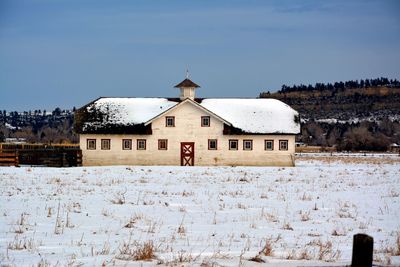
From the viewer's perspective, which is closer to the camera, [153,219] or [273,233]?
[273,233]

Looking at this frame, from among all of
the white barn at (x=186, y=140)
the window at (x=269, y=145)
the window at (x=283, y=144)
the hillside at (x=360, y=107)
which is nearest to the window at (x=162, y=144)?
the white barn at (x=186, y=140)

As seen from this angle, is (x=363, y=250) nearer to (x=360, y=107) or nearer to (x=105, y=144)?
(x=105, y=144)

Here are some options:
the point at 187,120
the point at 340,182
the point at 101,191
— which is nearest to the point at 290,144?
the point at 187,120

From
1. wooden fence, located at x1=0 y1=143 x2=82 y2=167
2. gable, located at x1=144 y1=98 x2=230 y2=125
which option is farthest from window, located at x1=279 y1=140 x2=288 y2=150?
wooden fence, located at x1=0 y1=143 x2=82 y2=167

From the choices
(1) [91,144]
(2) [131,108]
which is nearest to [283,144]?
(2) [131,108]

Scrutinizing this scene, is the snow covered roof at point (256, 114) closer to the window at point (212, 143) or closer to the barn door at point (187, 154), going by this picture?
the window at point (212, 143)

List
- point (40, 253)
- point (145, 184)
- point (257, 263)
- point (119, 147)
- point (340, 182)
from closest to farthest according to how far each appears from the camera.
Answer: point (257, 263), point (40, 253), point (145, 184), point (340, 182), point (119, 147)

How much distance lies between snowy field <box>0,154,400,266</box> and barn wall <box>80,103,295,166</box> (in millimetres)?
25513

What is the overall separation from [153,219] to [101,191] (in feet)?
23.5

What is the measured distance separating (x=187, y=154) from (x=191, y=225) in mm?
34996

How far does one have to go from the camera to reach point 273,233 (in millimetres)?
12211

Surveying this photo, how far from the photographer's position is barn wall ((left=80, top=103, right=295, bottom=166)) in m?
47.8

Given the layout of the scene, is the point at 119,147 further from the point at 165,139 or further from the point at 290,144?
the point at 290,144

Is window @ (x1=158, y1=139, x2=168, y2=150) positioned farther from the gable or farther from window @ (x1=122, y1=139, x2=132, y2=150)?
window @ (x1=122, y1=139, x2=132, y2=150)
